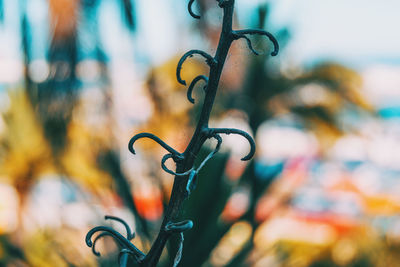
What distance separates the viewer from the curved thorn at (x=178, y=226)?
1.73 ft

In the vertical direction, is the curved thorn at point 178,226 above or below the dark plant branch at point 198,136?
below

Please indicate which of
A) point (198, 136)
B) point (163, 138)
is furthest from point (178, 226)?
point (163, 138)

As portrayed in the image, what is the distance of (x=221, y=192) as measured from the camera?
7.41 feet

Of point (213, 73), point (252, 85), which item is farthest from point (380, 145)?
point (213, 73)

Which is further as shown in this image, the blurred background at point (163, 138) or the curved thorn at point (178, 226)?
the blurred background at point (163, 138)

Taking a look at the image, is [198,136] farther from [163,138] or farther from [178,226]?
[163,138]

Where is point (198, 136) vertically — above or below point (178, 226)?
above

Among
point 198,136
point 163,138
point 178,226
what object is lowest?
point 178,226

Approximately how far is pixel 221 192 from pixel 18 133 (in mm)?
4222

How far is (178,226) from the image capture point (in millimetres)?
539

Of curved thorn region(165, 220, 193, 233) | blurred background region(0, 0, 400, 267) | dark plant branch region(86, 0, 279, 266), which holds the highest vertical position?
blurred background region(0, 0, 400, 267)

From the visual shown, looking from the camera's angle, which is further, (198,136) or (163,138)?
(163,138)

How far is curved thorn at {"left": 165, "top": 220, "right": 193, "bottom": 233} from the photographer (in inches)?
20.8

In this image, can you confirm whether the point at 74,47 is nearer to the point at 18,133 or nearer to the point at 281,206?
the point at 281,206
